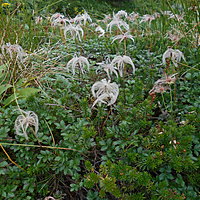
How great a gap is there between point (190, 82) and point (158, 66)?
410 mm

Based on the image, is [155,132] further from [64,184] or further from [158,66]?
[158,66]

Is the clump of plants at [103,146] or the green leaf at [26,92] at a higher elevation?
the green leaf at [26,92]

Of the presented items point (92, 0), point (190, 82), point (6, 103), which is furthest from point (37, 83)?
point (92, 0)

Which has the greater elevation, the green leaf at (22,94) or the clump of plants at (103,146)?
the green leaf at (22,94)

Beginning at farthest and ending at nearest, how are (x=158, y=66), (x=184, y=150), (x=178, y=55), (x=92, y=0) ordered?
(x=92, y=0), (x=158, y=66), (x=178, y=55), (x=184, y=150)

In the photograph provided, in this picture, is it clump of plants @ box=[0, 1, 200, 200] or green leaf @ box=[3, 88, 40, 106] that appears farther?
green leaf @ box=[3, 88, 40, 106]

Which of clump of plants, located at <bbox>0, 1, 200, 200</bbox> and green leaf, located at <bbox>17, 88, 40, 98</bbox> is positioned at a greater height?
green leaf, located at <bbox>17, 88, 40, 98</bbox>

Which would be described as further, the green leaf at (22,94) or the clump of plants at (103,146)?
the green leaf at (22,94)

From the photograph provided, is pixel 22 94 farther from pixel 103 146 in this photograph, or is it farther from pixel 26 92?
pixel 103 146

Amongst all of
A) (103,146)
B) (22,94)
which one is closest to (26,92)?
(22,94)

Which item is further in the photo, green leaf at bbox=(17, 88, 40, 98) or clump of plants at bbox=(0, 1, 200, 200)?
green leaf at bbox=(17, 88, 40, 98)

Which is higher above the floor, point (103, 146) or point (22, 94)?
point (22, 94)

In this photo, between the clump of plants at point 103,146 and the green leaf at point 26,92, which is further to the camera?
the green leaf at point 26,92

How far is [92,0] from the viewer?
961cm
